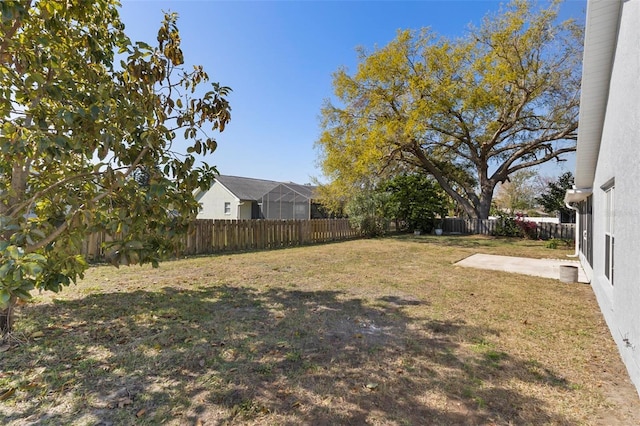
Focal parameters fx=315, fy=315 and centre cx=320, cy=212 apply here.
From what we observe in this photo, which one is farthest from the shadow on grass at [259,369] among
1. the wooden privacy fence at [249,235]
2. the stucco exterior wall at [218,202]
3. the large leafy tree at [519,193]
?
the large leafy tree at [519,193]

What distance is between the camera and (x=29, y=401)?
243cm

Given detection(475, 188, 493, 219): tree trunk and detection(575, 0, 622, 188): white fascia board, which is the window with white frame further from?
detection(475, 188, 493, 219): tree trunk

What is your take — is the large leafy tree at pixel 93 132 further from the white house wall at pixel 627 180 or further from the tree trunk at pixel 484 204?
the tree trunk at pixel 484 204

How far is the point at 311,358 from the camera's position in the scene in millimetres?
3246

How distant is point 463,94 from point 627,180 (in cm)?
1516

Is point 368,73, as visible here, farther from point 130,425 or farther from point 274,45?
point 130,425

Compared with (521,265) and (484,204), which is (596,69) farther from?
(484,204)

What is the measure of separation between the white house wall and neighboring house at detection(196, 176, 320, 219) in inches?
760

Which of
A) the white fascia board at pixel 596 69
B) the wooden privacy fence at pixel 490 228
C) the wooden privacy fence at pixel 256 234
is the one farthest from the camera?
the wooden privacy fence at pixel 490 228

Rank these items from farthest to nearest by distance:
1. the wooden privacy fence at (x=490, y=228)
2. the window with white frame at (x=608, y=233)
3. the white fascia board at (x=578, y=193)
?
the wooden privacy fence at (x=490, y=228), the white fascia board at (x=578, y=193), the window with white frame at (x=608, y=233)

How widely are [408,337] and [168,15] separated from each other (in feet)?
15.3

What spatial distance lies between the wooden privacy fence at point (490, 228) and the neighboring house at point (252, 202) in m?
10.0

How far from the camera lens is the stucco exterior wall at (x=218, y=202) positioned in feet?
80.5

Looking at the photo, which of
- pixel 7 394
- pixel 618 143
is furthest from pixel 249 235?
pixel 618 143
